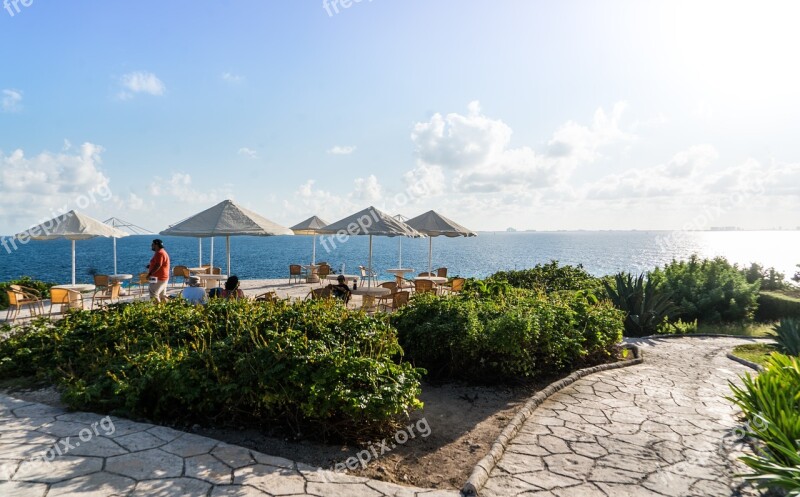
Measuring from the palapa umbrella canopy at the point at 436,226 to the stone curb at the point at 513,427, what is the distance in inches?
316

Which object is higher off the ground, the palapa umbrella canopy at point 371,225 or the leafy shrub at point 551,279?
the palapa umbrella canopy at point 371,225

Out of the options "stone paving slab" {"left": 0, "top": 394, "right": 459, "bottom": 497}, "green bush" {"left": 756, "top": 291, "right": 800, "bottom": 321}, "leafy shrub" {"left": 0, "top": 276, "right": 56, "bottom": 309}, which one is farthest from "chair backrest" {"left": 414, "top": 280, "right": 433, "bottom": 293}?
"leafy shrub" {"left": 0, "top": 276, "right": 56, "bottom": 309}

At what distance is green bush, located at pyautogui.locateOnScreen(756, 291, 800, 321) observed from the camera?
41.8ft

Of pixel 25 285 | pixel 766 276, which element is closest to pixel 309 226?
pixel 25 285

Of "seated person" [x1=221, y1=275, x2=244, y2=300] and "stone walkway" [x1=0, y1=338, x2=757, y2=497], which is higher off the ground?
"seated person" [x1=221, y1=275, x2=244, y2=300]

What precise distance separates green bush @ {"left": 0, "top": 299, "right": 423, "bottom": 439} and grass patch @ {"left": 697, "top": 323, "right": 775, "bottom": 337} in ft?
32.0

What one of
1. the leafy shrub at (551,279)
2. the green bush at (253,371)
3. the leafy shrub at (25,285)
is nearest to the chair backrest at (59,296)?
the leafy shrub at (25,285)

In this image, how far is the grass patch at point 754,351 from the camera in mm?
8198

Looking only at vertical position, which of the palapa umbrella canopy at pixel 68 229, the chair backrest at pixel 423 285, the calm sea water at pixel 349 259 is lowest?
the calm sea water at pixel 349 259

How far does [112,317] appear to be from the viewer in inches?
270

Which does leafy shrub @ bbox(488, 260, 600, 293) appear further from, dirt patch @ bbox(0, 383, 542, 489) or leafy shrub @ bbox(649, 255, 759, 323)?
dirt patch @ bbox(0, 383, 542, 489)

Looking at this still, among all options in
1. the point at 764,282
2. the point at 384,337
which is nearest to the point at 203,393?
the point at 384,337

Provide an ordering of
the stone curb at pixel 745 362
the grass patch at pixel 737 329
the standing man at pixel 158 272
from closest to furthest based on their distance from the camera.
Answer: the stone curb at pixel 745 362 → the standing man at pixel 158 272 → the grass patch at pixel 737 329

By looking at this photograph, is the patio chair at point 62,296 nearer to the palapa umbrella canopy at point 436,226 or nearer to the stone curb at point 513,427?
the palapa umbrella canopy at point 436,226
